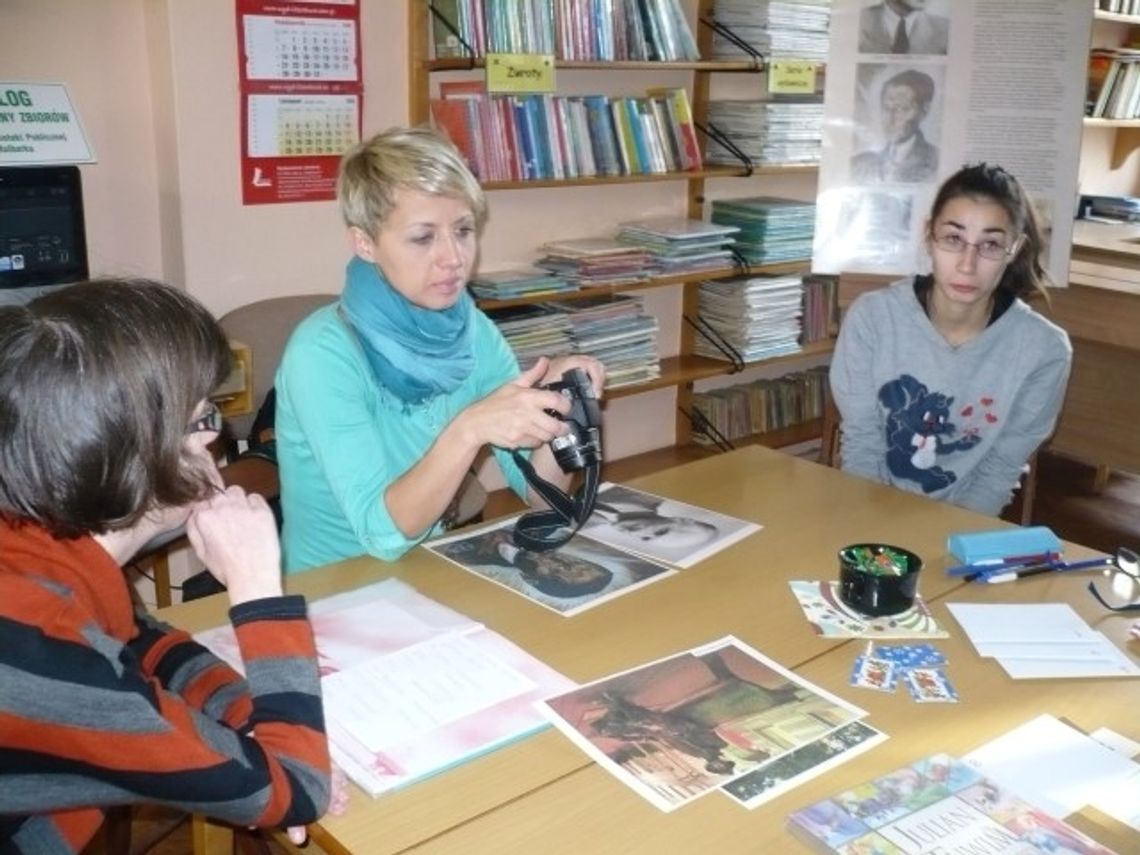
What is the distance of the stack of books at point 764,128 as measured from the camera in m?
3.62

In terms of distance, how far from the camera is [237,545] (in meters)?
1.12

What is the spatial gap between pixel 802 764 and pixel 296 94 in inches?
87.5

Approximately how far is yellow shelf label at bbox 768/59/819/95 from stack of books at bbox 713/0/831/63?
55mm

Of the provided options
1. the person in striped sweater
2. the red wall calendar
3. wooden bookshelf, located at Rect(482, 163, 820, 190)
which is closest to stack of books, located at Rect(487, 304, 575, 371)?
wooden bookshelf, located at Rect(482, 163, 820, 190)

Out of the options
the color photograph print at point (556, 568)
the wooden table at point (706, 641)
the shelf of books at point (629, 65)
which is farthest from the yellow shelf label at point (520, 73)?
the color photograph print at point (556, 568)

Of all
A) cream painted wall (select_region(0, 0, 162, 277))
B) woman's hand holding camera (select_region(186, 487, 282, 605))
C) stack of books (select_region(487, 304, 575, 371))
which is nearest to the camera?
woman's hand holding camera (select_region(186, 487, 282, 605))

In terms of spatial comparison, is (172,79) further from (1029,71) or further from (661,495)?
(1029,71)

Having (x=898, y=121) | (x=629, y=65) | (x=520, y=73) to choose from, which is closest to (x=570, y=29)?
(x=629, y=65)

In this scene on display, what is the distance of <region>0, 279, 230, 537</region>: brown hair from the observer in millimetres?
927

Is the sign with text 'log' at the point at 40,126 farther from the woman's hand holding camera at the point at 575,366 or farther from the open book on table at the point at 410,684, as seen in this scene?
the open book on table at the point at 410,684

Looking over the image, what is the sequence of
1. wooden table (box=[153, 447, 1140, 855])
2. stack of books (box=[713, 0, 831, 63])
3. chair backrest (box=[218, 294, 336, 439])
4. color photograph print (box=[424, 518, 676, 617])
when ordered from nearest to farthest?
wooden table (box=[153, 447, 1140, 855]), color photograph print (box=[424, 518, 676, 617]), chair backrest (box=[218, 294, 336, 439]), stack of books (box=[713, 0, 831, 63])

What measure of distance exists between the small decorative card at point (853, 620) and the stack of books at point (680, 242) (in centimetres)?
210

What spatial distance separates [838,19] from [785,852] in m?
2.36

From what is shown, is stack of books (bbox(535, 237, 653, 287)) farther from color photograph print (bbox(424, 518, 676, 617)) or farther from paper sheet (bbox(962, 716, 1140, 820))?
paper sheet (bbox(962, 716, 1140, 820))
